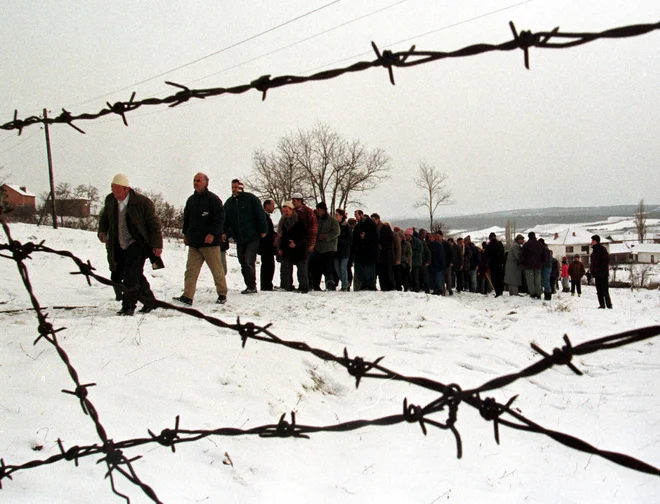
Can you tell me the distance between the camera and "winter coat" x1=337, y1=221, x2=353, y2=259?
37.5 ft

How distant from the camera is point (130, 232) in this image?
6.45m

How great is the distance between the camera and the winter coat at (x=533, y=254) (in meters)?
13.8

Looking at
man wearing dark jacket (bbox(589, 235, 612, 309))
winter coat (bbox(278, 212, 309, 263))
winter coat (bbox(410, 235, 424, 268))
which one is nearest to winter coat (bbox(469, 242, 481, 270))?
winter coat (bbox(410, 235, 424, 268))

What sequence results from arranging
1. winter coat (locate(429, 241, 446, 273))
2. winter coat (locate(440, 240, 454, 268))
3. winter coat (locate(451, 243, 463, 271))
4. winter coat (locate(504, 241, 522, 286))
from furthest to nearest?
winter coat (locate(451, 243, 463, 271)), winter coat (locate(440, 240, 454, 268)), winter coat (locate(429, 241, 446, 273)), winter coat (locate(504, 241, 522, 286))

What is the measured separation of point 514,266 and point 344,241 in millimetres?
5742

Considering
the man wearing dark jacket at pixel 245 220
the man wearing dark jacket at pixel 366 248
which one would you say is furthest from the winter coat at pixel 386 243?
the man wearing dark jacket at pixel 245 220

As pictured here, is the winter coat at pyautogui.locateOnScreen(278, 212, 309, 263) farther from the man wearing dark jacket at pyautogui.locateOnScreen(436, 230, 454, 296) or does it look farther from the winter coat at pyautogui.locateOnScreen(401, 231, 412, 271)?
the man wearing dark jacket at pyautogui.locateOnScreen(436, 230, 454, 296)

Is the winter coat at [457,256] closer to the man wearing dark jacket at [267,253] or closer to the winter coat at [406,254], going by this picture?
the winter coat at [406,254]

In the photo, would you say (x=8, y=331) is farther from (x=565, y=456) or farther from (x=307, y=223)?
(x=307, y=223)

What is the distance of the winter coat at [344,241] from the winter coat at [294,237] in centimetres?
191

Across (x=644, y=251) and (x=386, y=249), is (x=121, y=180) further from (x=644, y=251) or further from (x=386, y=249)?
(x=644, y=251)

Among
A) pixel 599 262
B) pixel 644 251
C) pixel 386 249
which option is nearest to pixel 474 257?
pixel 599 262

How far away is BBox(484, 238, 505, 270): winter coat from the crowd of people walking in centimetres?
3

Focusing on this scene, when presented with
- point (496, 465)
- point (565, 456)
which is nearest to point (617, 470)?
point (565, 456)
